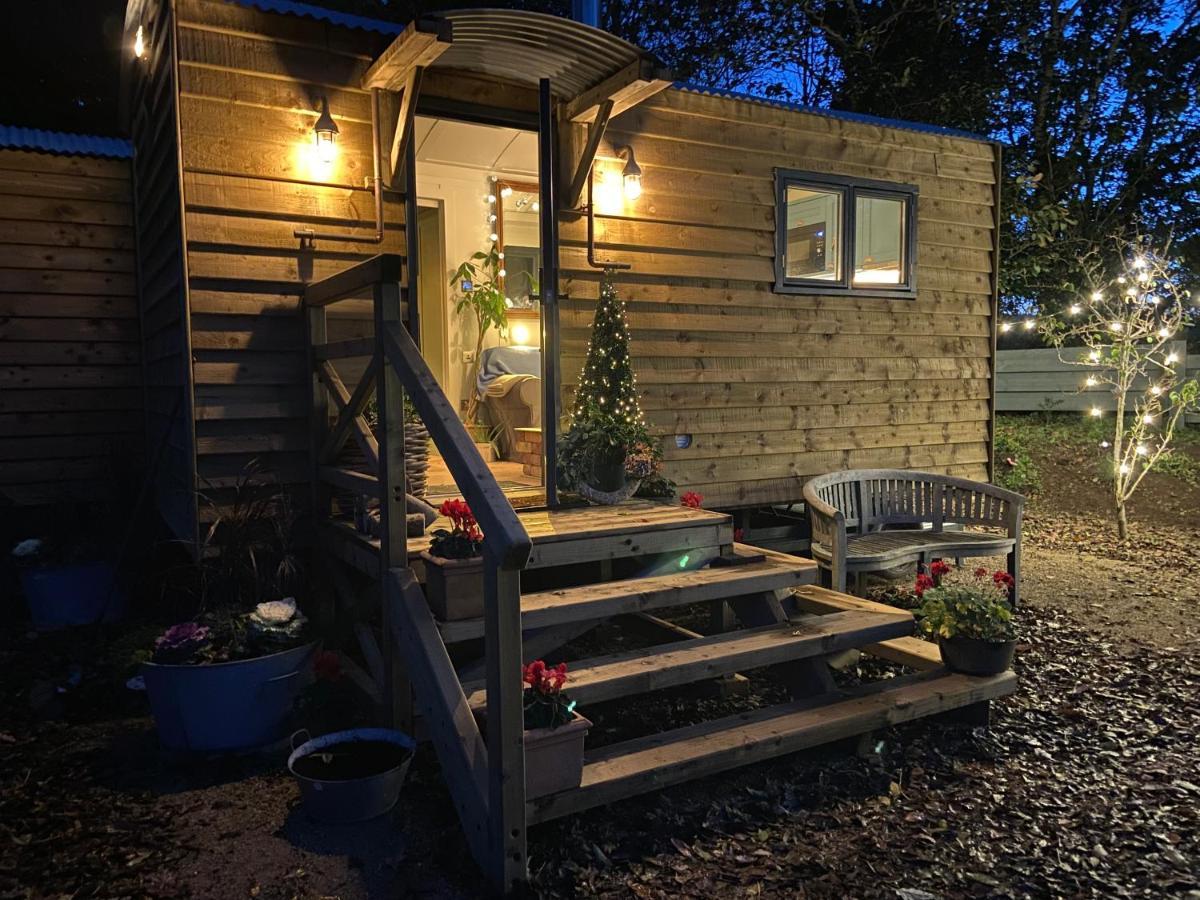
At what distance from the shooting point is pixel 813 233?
6.92 m

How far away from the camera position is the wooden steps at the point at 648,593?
355cm

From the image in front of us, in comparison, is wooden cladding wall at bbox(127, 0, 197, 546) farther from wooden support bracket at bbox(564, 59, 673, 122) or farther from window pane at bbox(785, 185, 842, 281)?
window pane at bbox(785, 185, 842, 281)

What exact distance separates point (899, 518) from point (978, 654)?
2811 millimetres

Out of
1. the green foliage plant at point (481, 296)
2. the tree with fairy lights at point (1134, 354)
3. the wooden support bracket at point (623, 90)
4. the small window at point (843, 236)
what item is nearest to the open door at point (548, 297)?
the wooden support bracket at point (623, 90)

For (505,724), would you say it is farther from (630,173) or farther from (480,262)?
(480,262)

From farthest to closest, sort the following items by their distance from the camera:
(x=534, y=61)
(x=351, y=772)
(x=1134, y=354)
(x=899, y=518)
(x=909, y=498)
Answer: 1. (x=1134, y=354)
2. (x=909, y=498)
3. (x=899, y=518)
4. (x=534, y=61)
5. (x=351, y=772)

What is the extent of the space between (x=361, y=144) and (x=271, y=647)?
2927 millimetres

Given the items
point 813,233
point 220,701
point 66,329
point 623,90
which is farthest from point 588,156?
point 66,329

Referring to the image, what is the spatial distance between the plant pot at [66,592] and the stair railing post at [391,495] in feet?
8.74

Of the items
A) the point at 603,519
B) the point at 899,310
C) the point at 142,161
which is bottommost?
the point at 603,519

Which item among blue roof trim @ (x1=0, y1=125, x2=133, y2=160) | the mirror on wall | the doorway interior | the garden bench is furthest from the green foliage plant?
the garden bench

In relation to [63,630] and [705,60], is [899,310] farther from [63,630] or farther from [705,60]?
[705,60]

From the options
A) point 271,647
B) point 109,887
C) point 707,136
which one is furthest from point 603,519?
point 707,136

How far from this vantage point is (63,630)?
5.37 metres
